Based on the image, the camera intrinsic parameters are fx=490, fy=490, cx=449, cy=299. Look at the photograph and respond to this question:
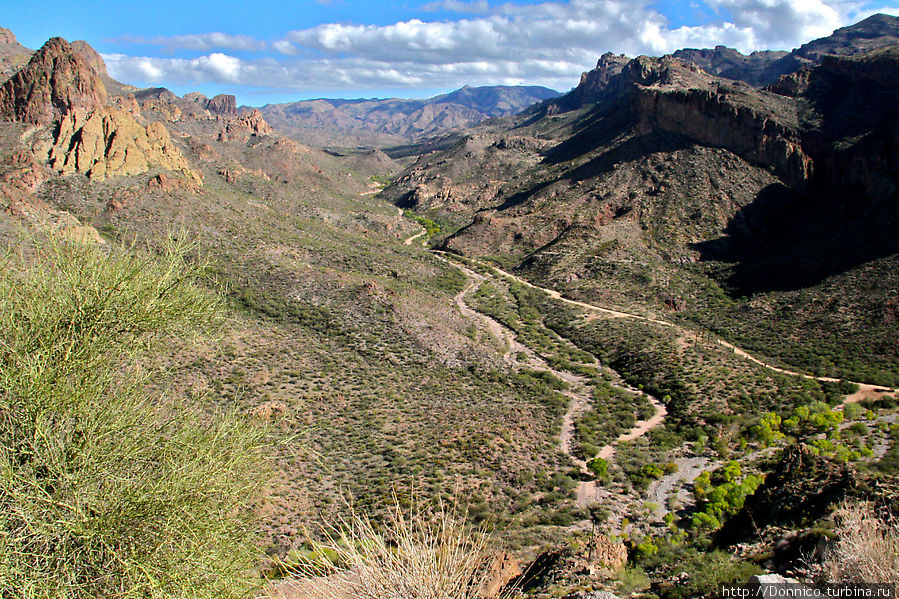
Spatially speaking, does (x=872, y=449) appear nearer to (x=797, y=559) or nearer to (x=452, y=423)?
(x=797, y=559)

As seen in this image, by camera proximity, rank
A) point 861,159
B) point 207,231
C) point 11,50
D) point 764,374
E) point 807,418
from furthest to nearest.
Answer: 1. point 11,50
2. point 861,159
3. point 207,231
4. point 764,374
5. point 807,418

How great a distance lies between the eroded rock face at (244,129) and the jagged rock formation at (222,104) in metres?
93.2

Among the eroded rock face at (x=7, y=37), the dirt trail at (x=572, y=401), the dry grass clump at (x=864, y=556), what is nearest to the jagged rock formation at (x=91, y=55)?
the eroded rock face at (x=7, y=37)

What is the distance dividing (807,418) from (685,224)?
35642 millimetres

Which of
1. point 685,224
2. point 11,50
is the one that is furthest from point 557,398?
point 11,50

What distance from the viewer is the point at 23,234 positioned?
6.70m

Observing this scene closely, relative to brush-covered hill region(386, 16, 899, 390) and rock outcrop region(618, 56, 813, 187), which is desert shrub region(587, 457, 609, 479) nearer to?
brush-covered hill region(386, 16, 899, 390)

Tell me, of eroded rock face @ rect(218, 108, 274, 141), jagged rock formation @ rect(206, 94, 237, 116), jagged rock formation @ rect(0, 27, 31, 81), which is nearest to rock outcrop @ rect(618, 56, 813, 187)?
jagged rock formation @ rect(0, 27, 31, 81)

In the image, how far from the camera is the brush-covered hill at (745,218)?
106ft

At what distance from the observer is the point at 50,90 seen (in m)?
44.0

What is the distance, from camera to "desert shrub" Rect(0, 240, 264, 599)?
17.2 ft

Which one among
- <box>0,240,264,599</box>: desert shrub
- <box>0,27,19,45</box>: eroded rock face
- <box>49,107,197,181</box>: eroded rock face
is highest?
<box>0,27,19,45</box>: eroded rock face

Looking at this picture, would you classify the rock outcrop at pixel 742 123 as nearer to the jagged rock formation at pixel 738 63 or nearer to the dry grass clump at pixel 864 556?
the dry grass clump at pixel 864 556

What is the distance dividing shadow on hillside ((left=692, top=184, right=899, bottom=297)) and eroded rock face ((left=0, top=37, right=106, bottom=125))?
199 ft
